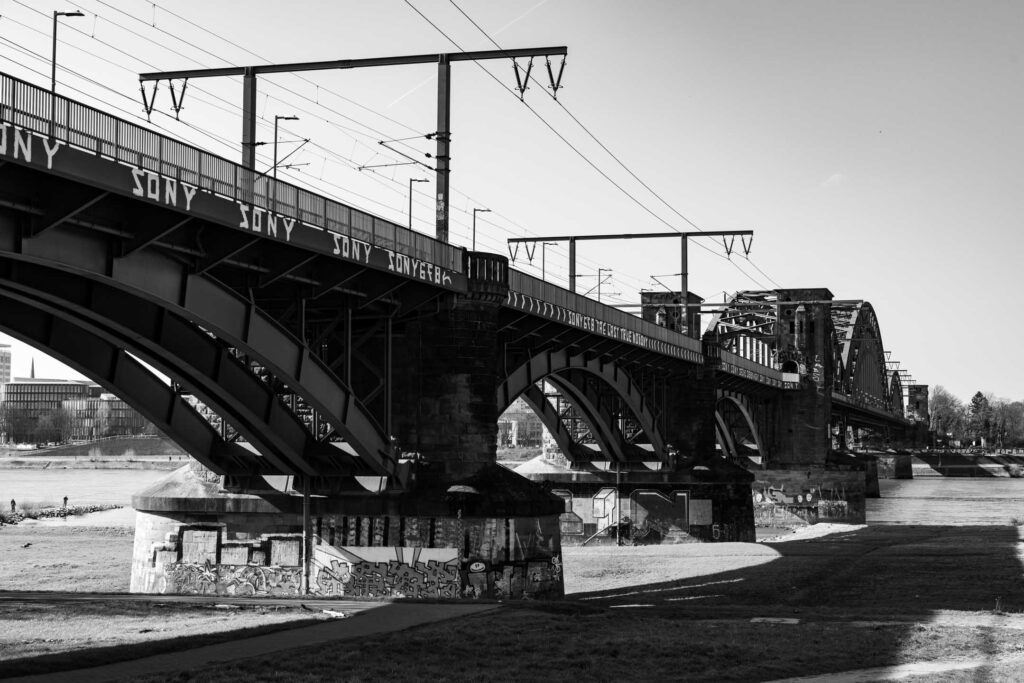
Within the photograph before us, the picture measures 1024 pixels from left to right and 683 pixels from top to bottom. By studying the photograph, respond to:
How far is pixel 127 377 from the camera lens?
101 feet

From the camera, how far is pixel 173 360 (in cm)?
2805

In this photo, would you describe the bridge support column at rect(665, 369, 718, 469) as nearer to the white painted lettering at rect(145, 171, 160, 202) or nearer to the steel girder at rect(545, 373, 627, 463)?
the steel girder at rect(545, 373, 627, 463)

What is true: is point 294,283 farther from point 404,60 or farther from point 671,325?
point 671,325

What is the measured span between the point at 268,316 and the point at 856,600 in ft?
60.2

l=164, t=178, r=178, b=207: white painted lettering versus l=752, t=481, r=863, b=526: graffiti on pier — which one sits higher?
l=164, t=178, r=178, b=207: white painted lettering

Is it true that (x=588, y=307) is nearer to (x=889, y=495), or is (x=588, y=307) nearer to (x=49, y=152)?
(x=49, y=152)

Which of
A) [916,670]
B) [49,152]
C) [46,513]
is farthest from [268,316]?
[46,513]

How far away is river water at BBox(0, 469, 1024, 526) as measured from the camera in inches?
3656

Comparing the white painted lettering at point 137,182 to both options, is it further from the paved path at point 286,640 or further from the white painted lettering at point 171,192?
the paved path at point 286,640

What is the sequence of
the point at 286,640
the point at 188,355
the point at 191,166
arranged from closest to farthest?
the point at 286,640, the point at 191,166, the point at 188,355

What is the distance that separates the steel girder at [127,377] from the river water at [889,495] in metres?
52.5

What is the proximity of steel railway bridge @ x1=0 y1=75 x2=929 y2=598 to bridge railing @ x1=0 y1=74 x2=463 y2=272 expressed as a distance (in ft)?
0.13

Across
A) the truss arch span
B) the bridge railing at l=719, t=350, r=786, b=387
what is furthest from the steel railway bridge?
the truss arch span

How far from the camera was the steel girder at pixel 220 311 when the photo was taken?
23.1 meters
